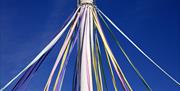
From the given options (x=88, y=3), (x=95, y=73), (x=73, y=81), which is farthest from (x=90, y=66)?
(x=88, y=3)

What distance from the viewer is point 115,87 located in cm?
1477

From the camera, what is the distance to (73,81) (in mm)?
15594

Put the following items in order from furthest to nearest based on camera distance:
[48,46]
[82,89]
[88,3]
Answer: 1. [88,3]
2. [48,46]
3. [82,89]

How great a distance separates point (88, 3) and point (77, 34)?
4.99 feet

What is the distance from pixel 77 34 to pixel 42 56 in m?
1.76

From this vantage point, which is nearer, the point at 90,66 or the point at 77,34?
the point at 90,66

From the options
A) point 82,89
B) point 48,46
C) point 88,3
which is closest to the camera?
point 82,89

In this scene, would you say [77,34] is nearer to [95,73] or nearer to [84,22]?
[84,22]

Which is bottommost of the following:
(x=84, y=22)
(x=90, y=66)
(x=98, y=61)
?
(x=90, y=66)

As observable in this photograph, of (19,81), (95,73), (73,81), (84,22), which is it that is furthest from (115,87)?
(19,81)

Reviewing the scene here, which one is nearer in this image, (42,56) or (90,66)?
(90,66)

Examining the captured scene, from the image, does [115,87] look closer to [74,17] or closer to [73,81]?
[73,81]

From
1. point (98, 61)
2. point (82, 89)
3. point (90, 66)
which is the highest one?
point (98, 61)

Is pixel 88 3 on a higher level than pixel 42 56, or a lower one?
higher
